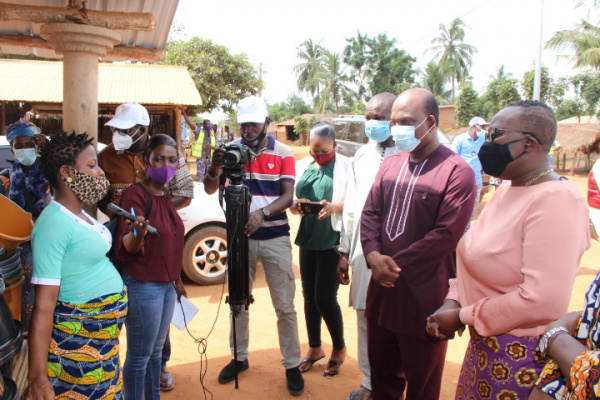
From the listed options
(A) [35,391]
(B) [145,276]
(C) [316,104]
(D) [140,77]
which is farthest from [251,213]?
(C) [316,104]

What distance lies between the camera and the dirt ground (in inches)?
140

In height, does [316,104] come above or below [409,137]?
above

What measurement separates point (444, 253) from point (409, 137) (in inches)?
27.1

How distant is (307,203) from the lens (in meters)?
3.54

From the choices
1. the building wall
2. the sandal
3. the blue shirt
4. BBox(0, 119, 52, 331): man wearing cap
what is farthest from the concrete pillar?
the building wall

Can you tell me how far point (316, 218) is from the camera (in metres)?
3.75

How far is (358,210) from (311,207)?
16.4 inches

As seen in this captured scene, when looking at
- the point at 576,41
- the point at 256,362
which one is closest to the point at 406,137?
the point at 256,362

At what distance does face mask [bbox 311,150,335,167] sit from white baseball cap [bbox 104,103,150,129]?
143 cm

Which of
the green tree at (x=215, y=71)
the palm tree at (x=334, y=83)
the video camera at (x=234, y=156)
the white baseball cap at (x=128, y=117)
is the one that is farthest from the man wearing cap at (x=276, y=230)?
the palm tree at (x=334, y=83)

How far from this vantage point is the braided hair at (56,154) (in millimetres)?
2252

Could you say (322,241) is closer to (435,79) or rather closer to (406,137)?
(406,137)

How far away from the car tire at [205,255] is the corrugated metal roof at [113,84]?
22.3 ft

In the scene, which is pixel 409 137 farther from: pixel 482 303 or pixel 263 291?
pixel 263 291
